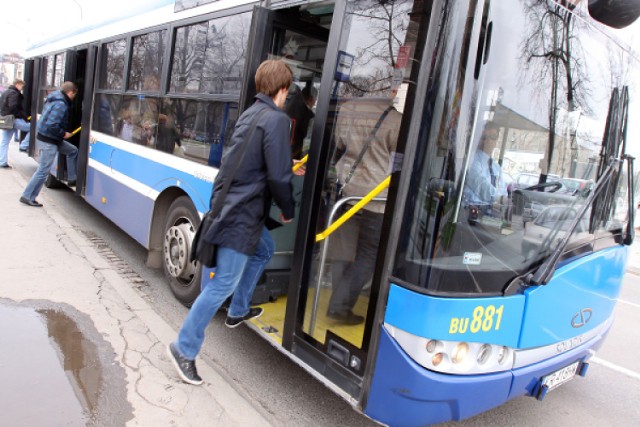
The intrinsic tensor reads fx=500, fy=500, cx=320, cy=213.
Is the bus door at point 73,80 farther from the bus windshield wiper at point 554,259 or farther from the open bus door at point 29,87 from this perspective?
the bus windshield wiper at point 554,259

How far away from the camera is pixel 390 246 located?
7.79 feet

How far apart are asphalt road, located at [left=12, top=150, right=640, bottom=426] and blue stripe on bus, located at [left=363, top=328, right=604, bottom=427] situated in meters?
0.75

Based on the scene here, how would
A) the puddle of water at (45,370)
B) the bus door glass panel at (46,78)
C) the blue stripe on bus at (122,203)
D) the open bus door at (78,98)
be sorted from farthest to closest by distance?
the bus door glass panel at (46,78)
the open bus door at (78,98)
the blue stripe on bus at (122,203)
the puddle of water at (45,370)

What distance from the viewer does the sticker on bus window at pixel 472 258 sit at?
2.38 metres

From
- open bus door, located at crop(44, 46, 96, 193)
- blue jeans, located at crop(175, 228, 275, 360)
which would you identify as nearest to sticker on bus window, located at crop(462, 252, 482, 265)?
blue jeans, located at crop(175, 228, 275, 360)

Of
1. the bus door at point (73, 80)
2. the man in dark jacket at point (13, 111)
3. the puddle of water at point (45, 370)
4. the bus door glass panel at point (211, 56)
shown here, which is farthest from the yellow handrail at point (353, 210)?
the man in dark jacket at point (13, 111)

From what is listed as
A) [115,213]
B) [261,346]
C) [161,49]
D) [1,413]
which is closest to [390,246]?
[261,346]

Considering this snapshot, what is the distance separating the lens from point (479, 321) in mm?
2391

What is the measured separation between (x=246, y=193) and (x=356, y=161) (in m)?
0.64

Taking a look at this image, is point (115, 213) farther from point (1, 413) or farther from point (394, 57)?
point (394, 57)

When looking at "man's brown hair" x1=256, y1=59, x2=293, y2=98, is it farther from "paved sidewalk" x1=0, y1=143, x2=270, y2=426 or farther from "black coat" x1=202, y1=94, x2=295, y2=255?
"paved sidewalk" x1=0, y1=143, x2=270, y2=426

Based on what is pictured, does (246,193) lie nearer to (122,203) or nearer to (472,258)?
(472,258)

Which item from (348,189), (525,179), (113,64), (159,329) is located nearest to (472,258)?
(525,179)

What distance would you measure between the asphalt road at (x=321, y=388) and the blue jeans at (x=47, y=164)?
9.46 feet
